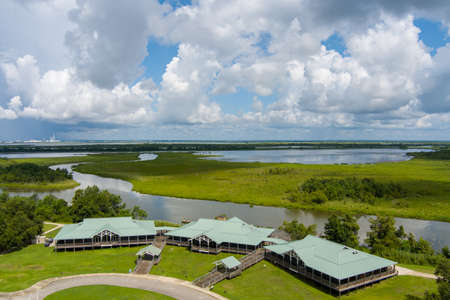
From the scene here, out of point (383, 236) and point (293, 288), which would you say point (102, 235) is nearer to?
point (293, 288)

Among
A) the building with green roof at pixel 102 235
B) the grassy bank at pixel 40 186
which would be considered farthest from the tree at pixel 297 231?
the grassy bank at pixel 40 186

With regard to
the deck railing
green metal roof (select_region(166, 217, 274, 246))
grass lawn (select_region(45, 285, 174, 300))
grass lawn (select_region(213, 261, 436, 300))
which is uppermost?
green metal roof (select_region(166, 217, 274, 246))

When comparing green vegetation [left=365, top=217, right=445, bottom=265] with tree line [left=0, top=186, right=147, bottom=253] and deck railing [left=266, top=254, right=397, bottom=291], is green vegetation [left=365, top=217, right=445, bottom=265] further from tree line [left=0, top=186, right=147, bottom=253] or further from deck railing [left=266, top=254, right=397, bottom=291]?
tree line [left=0, top=186, right=147, bottom=253]

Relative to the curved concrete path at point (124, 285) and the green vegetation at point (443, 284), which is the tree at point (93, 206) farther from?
the green vegetation at point (443, 284)

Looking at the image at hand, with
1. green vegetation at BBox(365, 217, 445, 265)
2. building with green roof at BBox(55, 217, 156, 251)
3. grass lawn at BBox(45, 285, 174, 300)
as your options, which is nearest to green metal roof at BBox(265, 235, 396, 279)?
green vegetation at BBox(365, 217, 445, 265)

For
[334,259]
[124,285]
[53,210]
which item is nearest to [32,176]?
[53,210]

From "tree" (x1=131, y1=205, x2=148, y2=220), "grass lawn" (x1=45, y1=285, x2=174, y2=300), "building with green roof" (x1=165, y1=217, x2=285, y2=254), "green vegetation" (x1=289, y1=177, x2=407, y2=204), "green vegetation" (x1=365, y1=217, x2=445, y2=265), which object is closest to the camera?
"grass lawn" (x1=45, y1=285, x2=174, y2=300)
